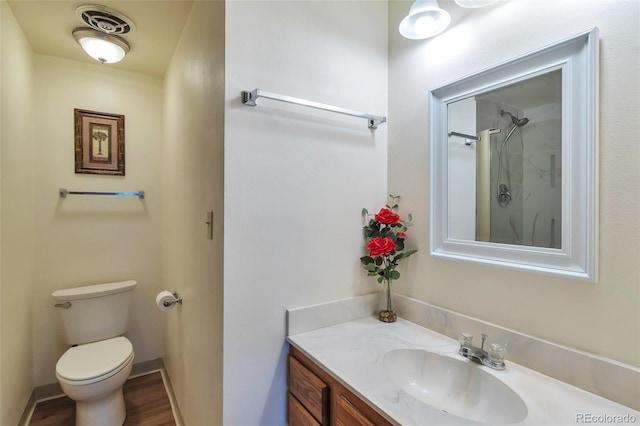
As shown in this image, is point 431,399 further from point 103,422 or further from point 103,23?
point 103,23

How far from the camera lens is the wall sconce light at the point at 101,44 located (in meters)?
1.70

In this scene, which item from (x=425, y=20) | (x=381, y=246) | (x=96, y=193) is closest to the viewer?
(x=425, y=20)

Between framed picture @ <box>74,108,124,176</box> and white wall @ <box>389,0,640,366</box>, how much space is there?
209 centimetres

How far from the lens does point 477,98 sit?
45.9 inches

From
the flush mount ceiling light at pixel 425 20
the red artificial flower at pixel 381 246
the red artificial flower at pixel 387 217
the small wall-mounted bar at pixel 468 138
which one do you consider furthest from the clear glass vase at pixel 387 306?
the flush mount ceiling light at pixel 425 20

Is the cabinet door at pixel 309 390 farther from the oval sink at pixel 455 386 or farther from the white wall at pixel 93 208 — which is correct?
the white wall at pixel 93 208

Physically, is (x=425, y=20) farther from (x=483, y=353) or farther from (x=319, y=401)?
(x=319, y=401)

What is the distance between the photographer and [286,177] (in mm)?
1212

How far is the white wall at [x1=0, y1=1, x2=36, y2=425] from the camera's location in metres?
1.49

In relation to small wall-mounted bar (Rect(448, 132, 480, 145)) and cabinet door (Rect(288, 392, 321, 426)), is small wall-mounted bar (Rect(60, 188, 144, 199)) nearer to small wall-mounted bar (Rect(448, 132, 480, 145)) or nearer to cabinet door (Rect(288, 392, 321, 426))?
cabinet door (Rect(288, 392, 321, 426))

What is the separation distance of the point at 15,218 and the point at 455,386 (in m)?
2.33

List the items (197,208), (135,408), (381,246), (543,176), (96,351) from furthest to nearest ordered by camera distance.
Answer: (135,408)
(96,351)
(197,208)
(381,246)
(543,176)

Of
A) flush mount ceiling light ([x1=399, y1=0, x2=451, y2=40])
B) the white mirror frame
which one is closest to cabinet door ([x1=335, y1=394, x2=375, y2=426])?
the white mirror frame

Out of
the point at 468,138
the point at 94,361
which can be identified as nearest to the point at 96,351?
the point at 94,361
